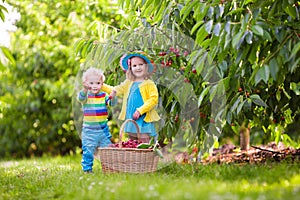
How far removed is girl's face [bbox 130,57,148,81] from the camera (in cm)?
376

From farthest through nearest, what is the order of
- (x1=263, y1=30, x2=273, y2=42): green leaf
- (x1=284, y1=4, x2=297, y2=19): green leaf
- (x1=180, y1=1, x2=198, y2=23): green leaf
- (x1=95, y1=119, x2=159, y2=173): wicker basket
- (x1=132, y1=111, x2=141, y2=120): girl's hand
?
(x1=132, y1=111, x2=141, y2=120): girl's hand → (x1=95, y1=119, x2=159, y2=173): wicker basket → (x1=180, y1=1, x2=198, y2=23): green leaf → (x1=284, y1=4, x2=297, y2=19): green leaf → (x1=263, y1=30, x2=273, y2=42): green leaf

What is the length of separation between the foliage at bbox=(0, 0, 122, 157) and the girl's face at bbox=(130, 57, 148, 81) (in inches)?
105

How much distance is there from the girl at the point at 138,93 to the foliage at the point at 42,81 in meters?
2.62

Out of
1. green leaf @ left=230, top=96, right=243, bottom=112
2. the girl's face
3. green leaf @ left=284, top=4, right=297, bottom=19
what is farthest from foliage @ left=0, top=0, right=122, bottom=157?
green leaf @ left=284, top=4, right=297, bottom=19

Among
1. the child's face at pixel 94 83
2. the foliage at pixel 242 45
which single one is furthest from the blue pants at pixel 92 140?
the foliage at pixel 242 45

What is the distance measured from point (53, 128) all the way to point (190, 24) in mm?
3688

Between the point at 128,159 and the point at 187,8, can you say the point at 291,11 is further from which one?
the point at 128,159

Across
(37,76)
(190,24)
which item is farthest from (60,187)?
(37,76)

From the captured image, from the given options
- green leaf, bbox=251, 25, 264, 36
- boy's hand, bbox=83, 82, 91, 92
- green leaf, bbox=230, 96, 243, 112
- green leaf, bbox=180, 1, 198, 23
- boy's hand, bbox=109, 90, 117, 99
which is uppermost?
green leaf, bbox=180, 1, 198, 23

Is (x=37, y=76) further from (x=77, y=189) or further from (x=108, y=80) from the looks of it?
(x=77, y=189)

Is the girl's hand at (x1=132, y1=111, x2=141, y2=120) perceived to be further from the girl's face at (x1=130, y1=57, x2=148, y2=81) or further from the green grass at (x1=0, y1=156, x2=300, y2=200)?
the green grass at (x1=0, y1=156, x2=300, y2=200)

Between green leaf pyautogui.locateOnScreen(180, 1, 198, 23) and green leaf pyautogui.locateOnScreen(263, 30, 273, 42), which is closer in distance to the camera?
green leaf pyautogui.locateOnScreen(263, 30, 273, 42)

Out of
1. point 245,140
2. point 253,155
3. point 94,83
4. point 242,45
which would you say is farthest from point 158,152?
point 245,140

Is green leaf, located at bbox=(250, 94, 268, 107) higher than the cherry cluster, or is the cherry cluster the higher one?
green leaf, located at bbox=(250, 94, 268, 107)
